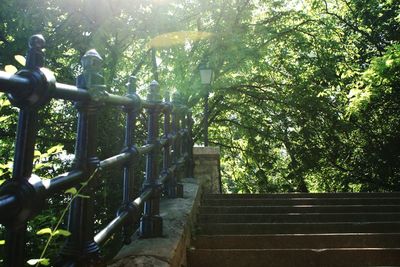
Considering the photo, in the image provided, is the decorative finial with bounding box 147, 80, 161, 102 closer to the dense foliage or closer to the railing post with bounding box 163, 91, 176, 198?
the railing post with bounding box 163, 91, 176, 198

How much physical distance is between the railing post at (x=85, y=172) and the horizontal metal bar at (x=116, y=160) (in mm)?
129

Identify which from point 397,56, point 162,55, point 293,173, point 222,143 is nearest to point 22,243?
point 397,56

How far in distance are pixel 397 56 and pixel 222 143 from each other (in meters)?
11.6

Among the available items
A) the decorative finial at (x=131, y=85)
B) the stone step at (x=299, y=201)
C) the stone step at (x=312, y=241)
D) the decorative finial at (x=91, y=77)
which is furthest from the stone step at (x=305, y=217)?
the decorative finial at (x=91, y=77)

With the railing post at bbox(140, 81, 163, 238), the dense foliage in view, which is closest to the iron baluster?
the railing post at bbox(140, 81, 163, 238)

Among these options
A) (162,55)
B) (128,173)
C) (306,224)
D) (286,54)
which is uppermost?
(286,54)

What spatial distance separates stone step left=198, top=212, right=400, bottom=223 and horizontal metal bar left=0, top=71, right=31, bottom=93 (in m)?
4.20

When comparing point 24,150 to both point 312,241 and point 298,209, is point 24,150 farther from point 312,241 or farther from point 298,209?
point 298,209

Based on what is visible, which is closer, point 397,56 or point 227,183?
point 397,56

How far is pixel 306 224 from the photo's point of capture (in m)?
4.78

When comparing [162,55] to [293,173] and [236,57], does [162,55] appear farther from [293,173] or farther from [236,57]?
[293,173]

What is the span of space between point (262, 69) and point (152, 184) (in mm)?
9667

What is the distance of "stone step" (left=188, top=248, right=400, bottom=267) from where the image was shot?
11.7ft

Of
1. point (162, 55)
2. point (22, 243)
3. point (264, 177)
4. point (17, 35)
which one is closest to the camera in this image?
point (22, 243)
